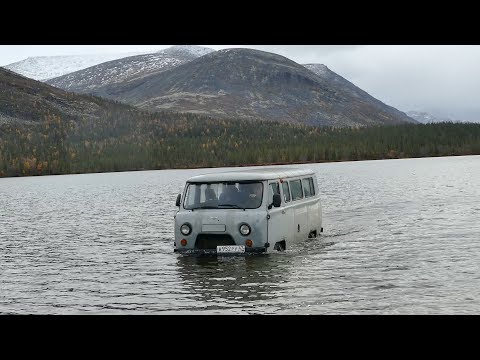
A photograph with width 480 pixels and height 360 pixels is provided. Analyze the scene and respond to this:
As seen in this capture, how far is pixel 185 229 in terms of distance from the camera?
2264cm

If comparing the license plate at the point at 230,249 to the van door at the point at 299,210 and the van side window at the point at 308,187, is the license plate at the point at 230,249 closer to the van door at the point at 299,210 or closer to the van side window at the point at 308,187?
the van door at the point at 299,210

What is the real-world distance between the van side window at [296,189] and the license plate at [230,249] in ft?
10.8

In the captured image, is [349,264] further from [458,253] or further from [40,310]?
[40,310]

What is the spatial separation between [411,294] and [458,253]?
28.3 ft

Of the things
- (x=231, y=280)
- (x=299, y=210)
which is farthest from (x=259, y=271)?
(x=299, y=210)

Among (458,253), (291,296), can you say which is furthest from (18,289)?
(458,253)

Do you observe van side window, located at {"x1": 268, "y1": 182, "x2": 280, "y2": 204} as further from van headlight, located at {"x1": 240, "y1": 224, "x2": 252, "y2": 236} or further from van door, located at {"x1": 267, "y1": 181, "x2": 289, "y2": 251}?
van headlight, located at {"x1": 240, "y1": 224, "x2": 252, "y2": 236}

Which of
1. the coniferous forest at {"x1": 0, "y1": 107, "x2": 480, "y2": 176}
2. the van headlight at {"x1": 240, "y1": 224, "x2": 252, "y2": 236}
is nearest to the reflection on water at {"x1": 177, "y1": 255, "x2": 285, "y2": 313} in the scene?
the van headlight at {"x1": 240, "y1": 224, "x2": 252, "y2": 236}

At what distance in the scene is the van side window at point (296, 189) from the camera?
80.1ft

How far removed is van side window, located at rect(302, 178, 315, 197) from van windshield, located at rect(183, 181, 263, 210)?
3.89m

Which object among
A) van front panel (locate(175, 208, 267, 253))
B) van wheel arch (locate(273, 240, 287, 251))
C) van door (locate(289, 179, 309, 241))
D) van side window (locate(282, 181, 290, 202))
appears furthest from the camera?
van door (locate(289, 179, 309, 241))

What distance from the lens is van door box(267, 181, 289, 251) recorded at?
864 inches

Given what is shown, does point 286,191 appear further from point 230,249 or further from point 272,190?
point 230,249
